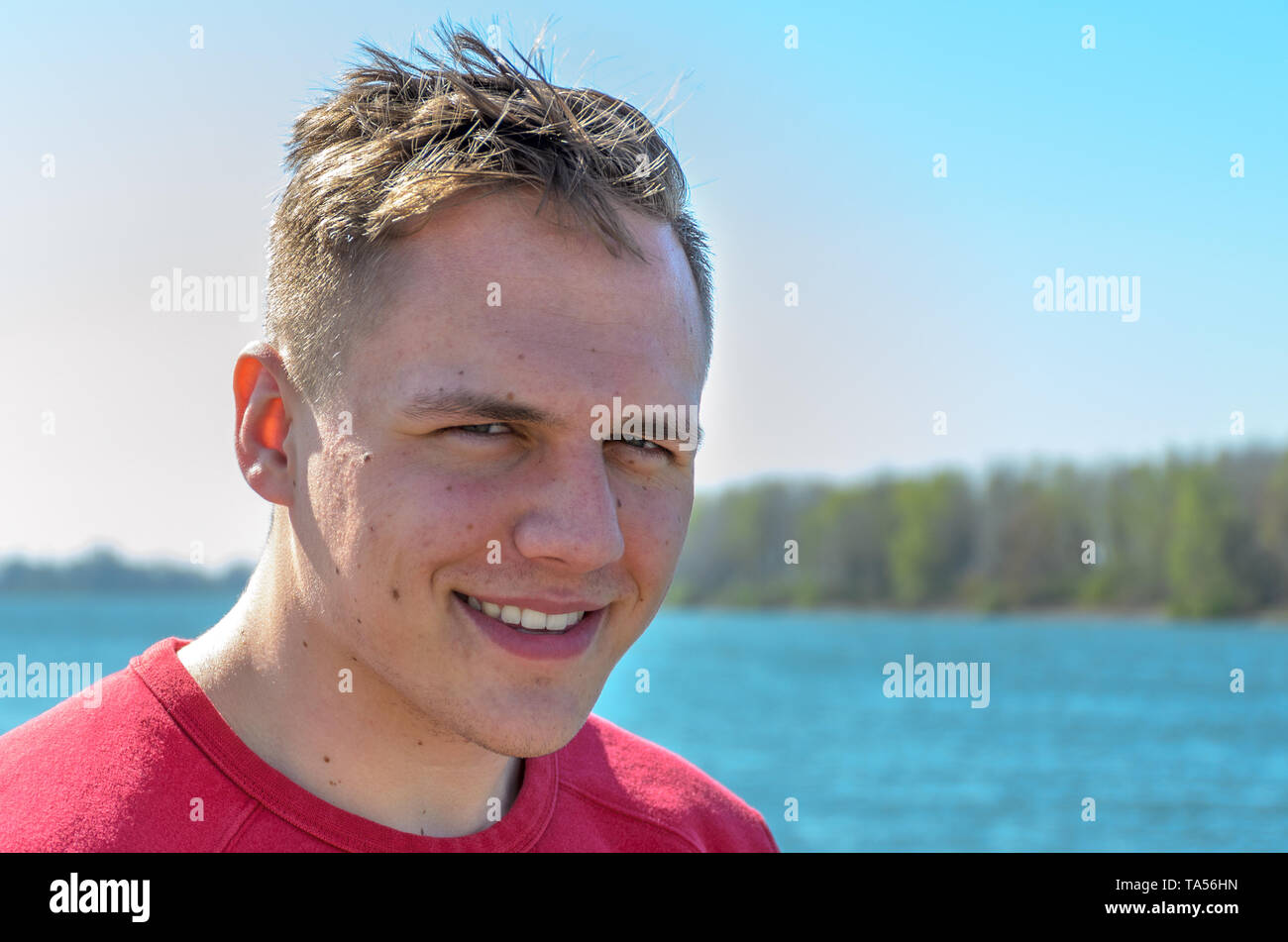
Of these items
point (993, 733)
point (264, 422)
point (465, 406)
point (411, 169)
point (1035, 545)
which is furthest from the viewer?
point (1035, 545)

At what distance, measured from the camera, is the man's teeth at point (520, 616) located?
188 cm

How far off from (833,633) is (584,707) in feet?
366

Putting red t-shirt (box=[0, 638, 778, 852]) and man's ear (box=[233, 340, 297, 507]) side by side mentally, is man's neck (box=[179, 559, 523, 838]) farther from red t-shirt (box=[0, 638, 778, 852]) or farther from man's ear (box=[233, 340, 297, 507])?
man's ear (box=[233, 340, 297, 507])

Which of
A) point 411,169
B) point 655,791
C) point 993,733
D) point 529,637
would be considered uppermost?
point 411,169

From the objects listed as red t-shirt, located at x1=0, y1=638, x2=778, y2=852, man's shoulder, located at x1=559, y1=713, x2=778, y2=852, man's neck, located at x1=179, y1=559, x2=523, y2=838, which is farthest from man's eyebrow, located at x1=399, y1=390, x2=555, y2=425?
man's shoulder, located at x1=559, y1=713, x2=778, y2=852

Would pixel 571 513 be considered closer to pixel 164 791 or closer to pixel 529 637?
pixel 529 637

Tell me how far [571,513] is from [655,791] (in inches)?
38.7

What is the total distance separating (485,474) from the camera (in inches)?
72.4

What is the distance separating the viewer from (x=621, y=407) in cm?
191

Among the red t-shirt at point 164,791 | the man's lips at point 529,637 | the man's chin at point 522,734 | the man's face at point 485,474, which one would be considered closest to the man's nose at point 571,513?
the man's face at point 485,474

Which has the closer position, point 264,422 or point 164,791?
point 164,791

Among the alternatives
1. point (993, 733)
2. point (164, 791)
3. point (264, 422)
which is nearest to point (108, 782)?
point (164, 791)
